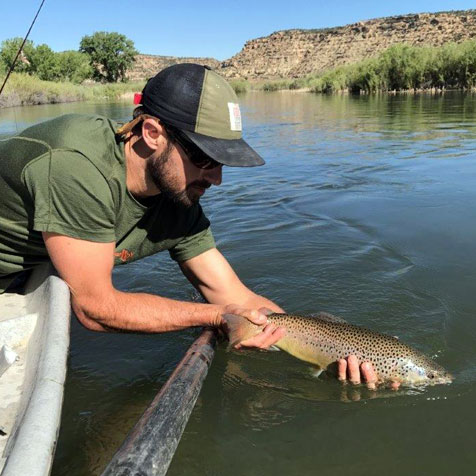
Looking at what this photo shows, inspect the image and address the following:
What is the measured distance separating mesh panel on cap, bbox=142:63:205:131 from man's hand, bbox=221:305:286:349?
48.3 inches

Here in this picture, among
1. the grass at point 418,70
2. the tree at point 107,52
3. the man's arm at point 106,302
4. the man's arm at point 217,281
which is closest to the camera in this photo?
the man's arm at point 106,302

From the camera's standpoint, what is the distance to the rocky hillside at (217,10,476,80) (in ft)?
318

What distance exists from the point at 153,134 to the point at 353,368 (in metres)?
1.96

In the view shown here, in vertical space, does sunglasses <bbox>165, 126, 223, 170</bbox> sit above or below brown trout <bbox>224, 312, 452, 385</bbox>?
above

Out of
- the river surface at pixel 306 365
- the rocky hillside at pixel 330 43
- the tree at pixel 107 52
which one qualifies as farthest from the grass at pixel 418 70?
the tree at pixel 107 52

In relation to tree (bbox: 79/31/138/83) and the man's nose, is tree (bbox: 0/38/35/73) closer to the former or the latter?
tree (bbox: 79/31/138/83)

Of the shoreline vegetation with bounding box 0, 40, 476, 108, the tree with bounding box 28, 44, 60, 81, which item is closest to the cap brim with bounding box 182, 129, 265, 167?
the shoreline vegetation with bounding box 0, 40, 476, 108

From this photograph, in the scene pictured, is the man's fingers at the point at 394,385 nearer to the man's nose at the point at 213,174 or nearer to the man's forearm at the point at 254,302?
the man's forearm at the point at 254,302

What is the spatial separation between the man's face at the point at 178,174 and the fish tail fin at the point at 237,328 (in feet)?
2.66

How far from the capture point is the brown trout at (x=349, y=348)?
3174 mm

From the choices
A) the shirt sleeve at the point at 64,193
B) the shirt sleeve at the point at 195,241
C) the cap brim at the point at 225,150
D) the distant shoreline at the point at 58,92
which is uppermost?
the distant shoreline at the point at 58,92

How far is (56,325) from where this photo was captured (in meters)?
2.35

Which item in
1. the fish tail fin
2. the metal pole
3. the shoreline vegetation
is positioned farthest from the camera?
the shoreline vegetation

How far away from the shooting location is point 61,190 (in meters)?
2.37
